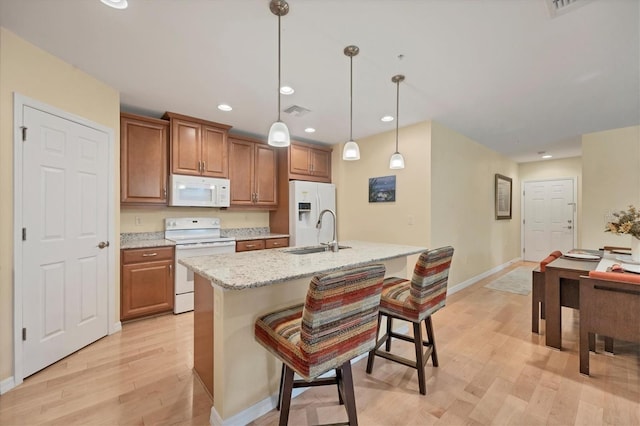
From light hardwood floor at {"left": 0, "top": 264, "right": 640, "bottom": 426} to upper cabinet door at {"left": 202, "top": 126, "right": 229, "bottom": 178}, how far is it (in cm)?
211

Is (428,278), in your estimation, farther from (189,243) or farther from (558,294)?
(189,243)

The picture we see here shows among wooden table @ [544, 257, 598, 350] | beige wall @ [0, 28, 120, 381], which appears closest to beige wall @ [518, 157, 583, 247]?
wooden table @ [544, 257, 598, 350]

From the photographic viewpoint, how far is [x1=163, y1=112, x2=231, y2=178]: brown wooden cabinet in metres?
3.46

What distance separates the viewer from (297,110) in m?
3.27

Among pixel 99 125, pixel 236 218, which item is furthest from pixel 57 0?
pixel 236 218

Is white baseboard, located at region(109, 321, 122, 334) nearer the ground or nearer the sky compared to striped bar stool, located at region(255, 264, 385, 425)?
nearer the ground

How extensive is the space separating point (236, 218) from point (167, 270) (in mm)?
1416

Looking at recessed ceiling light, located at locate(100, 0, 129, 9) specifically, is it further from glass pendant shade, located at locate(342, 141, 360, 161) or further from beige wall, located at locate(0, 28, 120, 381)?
glass pendant shade, located at locate(342, 141, 360, 161)

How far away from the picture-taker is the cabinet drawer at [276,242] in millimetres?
4156

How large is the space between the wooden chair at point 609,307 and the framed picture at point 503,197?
152 inches

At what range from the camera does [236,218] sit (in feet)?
14.6

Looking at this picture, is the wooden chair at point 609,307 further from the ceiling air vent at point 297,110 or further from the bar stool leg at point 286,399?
the ceiling air vent at point 297,110

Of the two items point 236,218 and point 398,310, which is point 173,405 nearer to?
point 398,310

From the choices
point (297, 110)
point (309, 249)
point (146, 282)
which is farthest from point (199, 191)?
point (309, 249)
